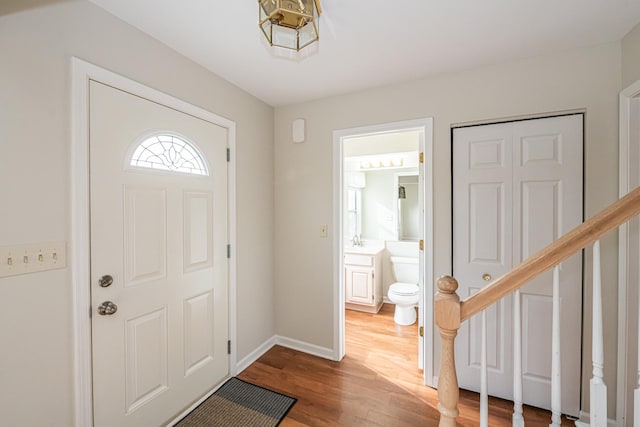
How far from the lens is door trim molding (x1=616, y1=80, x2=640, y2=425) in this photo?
155 cm

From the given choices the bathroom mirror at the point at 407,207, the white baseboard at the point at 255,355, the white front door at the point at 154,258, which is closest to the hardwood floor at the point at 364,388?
the white baseboard at the point at 255,355

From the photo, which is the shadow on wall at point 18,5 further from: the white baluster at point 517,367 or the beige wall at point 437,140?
the white baluster at point 517,367

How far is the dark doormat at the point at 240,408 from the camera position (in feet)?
5.78

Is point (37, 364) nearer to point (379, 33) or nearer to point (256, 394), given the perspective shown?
point (256, 394)

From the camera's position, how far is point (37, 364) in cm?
118

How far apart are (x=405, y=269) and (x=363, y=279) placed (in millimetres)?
652

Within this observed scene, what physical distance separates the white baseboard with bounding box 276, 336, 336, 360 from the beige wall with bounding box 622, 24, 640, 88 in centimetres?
285

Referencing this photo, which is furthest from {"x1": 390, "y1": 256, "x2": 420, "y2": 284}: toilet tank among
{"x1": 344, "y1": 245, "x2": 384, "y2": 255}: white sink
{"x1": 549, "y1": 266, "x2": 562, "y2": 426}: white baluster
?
{"x1": 549, "y1": 266, "x2": 562, "y2": 426}: white baluster

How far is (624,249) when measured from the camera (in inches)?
61.7

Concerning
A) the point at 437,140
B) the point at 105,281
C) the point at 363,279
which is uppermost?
the point at 437,140

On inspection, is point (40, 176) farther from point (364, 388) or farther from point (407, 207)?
point (407, 207)

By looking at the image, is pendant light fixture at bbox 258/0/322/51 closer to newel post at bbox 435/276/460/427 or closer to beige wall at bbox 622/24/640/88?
newel post at bbox 435/276/460/427

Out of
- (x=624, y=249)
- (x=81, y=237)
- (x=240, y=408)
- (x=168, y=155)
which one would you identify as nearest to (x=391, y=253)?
(x=624, y=249)

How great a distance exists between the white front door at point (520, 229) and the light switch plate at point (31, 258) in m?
2.40
